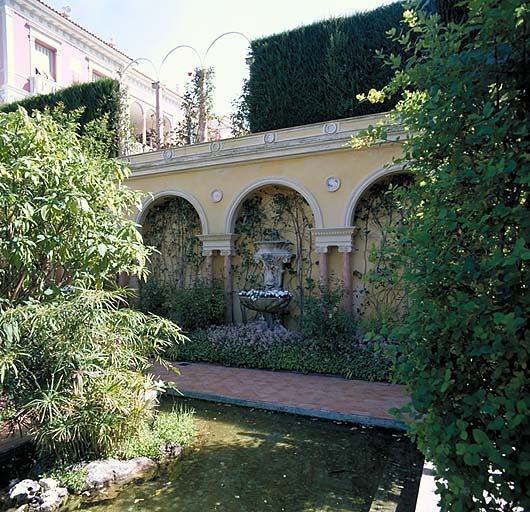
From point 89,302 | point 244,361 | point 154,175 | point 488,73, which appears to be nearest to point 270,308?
point 244,361

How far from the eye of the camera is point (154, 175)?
11016 mm

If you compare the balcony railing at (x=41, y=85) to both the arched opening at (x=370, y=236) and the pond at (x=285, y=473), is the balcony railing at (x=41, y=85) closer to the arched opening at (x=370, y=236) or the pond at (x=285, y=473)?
the arched opening at (x=370, y=236)

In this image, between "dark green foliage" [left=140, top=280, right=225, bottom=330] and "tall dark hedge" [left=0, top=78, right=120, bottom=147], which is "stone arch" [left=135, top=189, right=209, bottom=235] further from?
"tall dark hedge" [left=0, top=78, right=120, bottom=147]

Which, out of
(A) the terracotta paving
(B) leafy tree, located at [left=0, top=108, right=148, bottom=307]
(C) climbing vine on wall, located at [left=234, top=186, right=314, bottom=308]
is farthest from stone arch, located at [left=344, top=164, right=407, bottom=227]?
(B) leafy tree, located at [left=0, top=108, right=148, bottom=307]

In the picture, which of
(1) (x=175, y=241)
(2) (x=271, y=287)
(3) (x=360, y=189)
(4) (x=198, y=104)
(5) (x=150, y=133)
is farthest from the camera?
(5) (x=150, y=133)

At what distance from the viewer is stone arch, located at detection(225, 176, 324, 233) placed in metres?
8.97

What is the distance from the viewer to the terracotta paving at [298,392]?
5.34 m

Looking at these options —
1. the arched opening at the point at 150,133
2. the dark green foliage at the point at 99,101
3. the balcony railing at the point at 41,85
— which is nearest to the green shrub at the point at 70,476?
the dark green foliage at the point at 99,101

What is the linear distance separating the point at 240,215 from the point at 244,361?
3737 mm

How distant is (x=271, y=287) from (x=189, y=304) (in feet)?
5.85

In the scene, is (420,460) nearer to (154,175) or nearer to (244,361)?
(244,361)

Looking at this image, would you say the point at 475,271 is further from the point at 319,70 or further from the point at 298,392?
the point at 319,70

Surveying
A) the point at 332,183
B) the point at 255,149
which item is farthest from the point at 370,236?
the point at 255,149

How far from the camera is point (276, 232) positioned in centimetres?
1004
